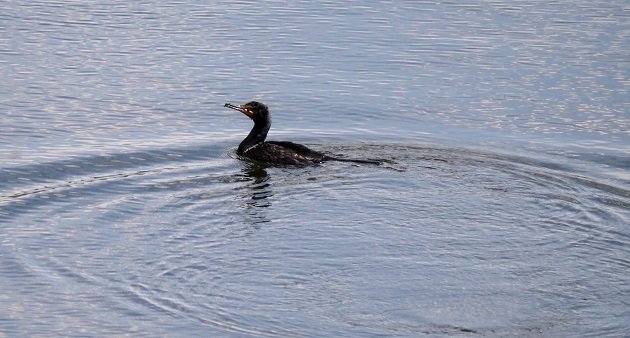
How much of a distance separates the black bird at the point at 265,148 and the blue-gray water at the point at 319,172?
17cm

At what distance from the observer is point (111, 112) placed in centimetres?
1812

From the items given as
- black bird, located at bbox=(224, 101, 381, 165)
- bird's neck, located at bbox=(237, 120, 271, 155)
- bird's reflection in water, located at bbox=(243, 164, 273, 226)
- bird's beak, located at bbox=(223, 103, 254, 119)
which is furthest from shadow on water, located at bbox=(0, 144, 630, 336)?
bird's beak, located at bbox=(223, 103, 254, 119)

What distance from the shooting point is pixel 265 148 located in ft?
54.2

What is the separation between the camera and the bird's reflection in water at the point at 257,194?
13873 mm

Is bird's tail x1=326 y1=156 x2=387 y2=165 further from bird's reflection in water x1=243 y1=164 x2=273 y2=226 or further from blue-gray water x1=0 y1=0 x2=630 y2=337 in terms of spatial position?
bird's reflection in water x1=243 y1=164 x2=273 y2=226

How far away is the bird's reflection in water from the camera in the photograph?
13873 millimetres

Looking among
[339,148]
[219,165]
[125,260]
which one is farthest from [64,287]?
[339,148]

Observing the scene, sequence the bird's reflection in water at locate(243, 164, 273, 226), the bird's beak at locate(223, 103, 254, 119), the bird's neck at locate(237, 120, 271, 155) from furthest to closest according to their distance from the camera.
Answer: the bird's beak at locate(223, 103, 254, 119) → the bird's neck at locate(237, 120, 271, 155) → the bird's reflection in water at locate(243, 164, 273, 226)

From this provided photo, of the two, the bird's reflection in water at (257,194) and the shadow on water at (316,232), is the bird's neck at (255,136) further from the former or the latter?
the bird's reflection in water at (257,194)

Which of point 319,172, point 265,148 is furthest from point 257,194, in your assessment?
point 265,148

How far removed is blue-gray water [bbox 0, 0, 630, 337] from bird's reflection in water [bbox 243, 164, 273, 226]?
0.05m

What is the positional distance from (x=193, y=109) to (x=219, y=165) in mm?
2594

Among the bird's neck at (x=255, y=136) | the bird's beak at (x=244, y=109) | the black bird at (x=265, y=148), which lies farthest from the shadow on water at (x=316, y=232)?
the bird's beak at (x=244, y=109)

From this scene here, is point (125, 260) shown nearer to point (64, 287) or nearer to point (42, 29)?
point (64, 287)
